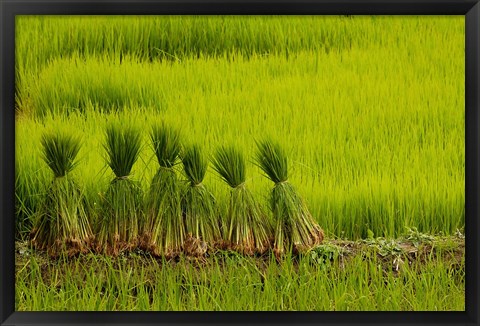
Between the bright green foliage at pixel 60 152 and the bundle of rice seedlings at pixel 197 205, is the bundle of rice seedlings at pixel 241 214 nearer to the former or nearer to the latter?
the bundle of rice seedlings at pixel 197 205

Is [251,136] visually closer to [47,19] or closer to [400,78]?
[400,78]

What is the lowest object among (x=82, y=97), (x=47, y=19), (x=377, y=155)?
(x=377, y=155)

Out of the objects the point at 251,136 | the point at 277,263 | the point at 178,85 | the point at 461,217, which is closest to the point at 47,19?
the point at 178,85

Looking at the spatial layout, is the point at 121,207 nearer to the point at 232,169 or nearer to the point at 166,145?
the point at 166,145

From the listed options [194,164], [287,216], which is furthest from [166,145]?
[287,216]

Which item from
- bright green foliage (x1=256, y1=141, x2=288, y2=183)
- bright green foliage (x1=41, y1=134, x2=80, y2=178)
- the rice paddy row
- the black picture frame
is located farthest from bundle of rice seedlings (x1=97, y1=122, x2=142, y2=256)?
bright green foliage (x1=256, y1=141, x2=288, y2=183)

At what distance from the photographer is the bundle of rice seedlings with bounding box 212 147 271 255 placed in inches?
114

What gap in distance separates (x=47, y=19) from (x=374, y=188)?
128 cm

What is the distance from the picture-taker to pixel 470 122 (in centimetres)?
295

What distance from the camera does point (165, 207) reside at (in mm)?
2908

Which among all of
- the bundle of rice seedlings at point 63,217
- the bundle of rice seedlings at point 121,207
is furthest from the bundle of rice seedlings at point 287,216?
the bundle of rice seedlings at point 63,217

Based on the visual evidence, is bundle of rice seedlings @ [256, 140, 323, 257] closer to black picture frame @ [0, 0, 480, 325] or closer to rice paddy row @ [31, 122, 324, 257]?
rice paddy row @ [31, 122, 324, 257]
